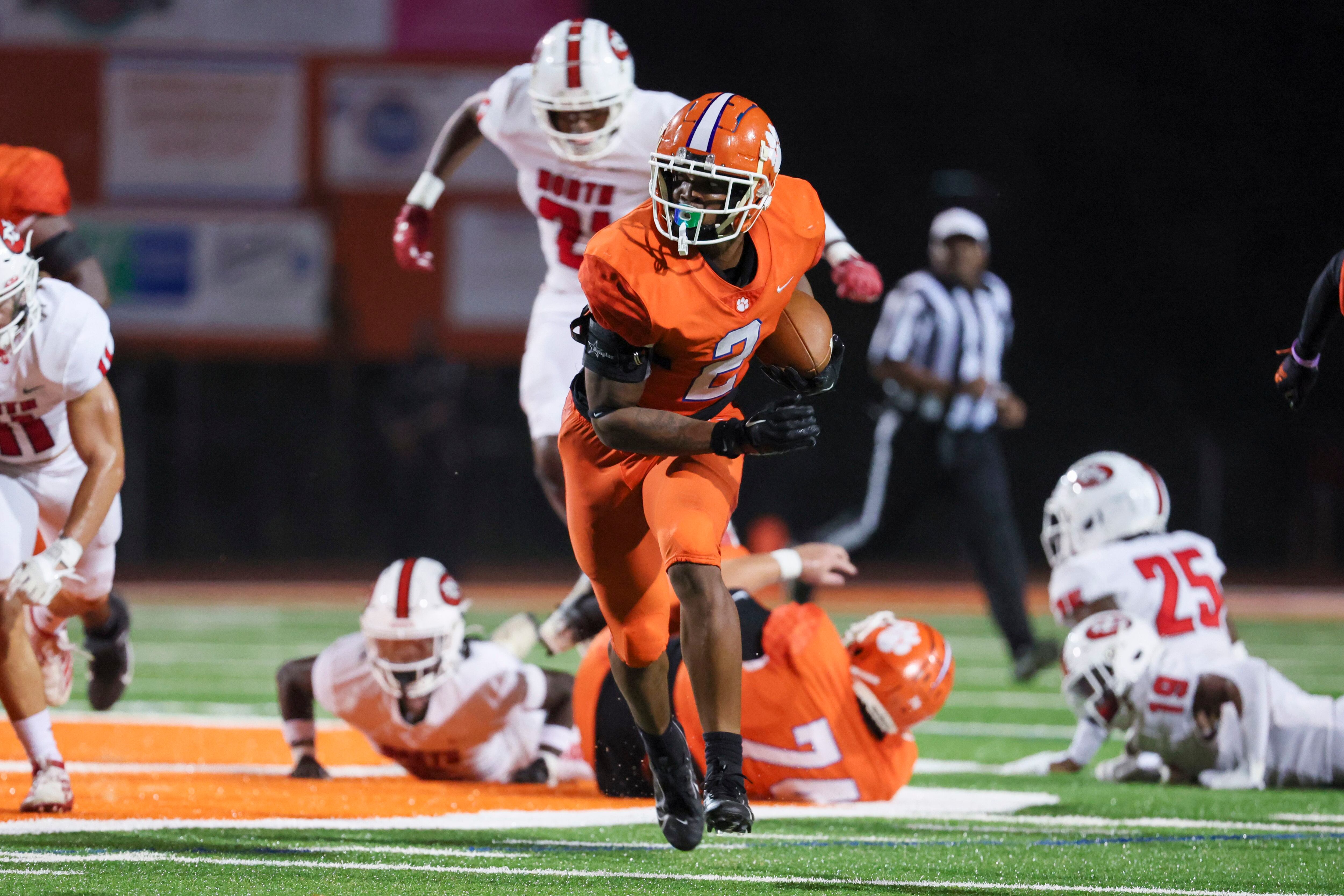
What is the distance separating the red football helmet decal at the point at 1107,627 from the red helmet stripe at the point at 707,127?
2237 millimetres

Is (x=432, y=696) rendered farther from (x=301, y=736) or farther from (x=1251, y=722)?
(x=1251, y=722)

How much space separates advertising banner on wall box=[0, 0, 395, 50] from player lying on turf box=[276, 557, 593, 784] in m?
10.7

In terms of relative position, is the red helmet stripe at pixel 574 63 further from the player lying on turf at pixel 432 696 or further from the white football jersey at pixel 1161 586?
the white football jersey at pixel 1161 586

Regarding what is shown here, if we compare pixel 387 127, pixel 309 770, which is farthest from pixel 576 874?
pixel 387 127

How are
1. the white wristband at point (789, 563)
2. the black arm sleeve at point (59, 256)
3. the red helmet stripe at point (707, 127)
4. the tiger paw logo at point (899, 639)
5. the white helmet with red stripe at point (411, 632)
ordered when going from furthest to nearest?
1. the black arm sleeve at point (59, 256)
2. the white helmet with red stripe at point (411, 632)
3. the white wristband at point (789, 563)
4. the tiger paw logo at point (899, 639)
5. the red helmet stripe at point (707, 127)

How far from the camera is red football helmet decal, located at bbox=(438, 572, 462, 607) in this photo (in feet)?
17.4

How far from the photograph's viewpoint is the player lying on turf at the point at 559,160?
17.2ft

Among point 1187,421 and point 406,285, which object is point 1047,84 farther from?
point 406,285

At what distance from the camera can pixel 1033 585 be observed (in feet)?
48.2

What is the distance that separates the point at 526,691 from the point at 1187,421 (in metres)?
11.3

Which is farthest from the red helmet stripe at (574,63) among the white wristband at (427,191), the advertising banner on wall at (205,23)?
the advertising banner on wall at (205,23)

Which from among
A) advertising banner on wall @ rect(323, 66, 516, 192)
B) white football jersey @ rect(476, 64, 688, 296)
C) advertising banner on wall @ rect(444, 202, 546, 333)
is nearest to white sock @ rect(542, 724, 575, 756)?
white football jersey @ rect(476, 64, 688, 296)

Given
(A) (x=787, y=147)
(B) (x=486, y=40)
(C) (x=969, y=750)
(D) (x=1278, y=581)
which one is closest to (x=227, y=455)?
(B) (x=486, y=40)

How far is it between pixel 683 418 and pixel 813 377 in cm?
44
